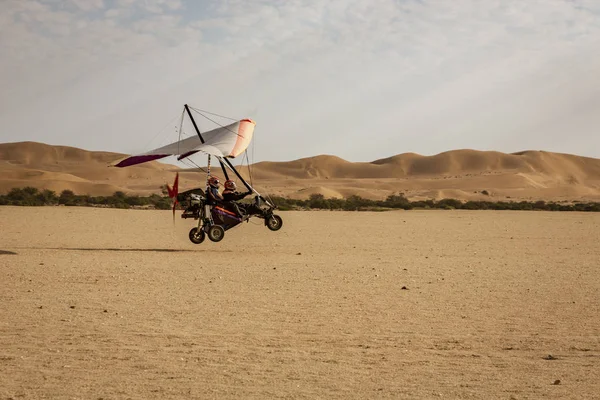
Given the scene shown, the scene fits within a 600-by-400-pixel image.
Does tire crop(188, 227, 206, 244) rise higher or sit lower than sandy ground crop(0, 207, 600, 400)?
higher

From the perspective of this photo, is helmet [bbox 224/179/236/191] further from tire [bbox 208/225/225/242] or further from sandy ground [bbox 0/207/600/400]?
sandy ground [bbox 0/207/600/400]

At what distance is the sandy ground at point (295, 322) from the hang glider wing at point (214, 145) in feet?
6.87

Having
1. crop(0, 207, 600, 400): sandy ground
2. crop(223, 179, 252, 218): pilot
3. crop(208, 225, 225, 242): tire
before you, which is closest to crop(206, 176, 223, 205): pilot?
crop(223, 179, 252, 218): pilot

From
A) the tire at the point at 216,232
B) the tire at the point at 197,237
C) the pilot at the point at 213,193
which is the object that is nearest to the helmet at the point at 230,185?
the pilot at the point at 213,193

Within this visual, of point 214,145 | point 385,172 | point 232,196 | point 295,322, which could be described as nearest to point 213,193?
point 232,196

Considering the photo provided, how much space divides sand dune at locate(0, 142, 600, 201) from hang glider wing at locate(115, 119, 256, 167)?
59621 millimetres

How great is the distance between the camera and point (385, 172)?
13000cm

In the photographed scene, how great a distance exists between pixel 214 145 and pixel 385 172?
112687 mm

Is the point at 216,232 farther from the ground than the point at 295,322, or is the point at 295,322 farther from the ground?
the point at 216,232

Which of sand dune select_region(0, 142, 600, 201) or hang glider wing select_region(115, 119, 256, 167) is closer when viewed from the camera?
hang glider wing select_region(115, 119, 256, 167)

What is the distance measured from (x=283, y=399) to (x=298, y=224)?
23435 mm

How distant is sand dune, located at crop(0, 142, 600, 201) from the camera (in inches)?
3568

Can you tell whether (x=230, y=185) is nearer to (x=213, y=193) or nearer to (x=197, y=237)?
(x=213, y=193)

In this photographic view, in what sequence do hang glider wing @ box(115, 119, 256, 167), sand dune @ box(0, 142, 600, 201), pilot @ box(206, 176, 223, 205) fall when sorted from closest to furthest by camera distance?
hang glider wing @ box(115, 119, 256, 167), pilot @ box(206, 176, 223, 205), sand dune @ box(0, 142, 600, 201)
